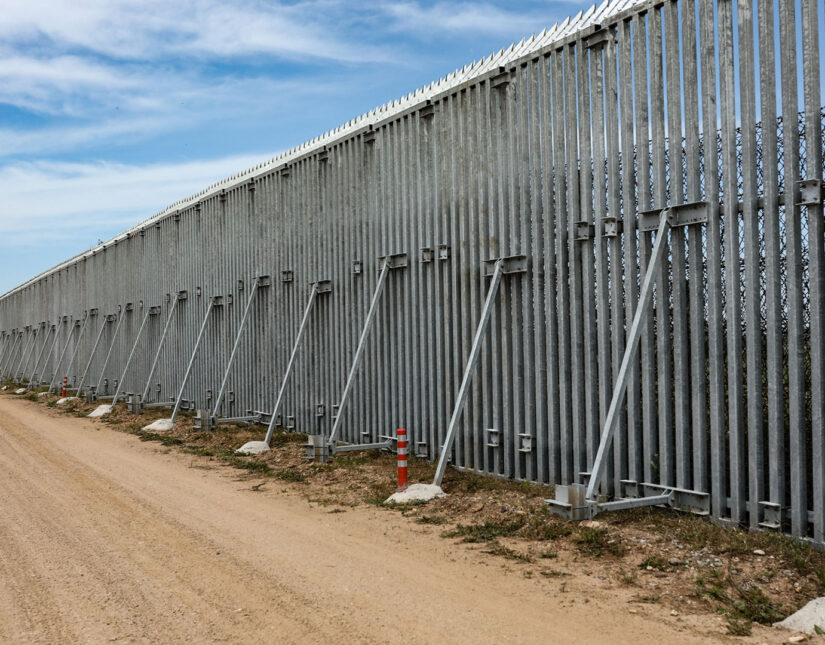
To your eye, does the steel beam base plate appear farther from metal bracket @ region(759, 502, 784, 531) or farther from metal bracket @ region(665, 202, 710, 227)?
metal bracket @ region(665, 202, 710, 227)

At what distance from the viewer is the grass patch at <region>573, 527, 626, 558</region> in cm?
755

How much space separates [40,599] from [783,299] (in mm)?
7751

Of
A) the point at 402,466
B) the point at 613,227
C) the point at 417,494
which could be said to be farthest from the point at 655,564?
the point at 402,466

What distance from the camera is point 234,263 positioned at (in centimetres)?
2109

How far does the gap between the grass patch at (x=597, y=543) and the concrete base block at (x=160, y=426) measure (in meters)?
14.3

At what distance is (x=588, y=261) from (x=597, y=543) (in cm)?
384

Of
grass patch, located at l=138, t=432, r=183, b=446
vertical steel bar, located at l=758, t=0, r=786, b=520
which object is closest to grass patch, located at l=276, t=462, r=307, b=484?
grass patch, located at l=138, t=432, r=183, b=446

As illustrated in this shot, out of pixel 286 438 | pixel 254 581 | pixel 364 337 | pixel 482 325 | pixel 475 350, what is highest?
pixel 482 325

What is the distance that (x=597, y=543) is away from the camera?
7777 mm

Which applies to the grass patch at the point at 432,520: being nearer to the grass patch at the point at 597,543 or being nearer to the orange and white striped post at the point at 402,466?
the orange and white striped post at the point at 402,466

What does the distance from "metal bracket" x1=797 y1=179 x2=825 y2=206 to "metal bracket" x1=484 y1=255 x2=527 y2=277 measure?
4.20 meters

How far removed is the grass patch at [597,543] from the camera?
24.8ft

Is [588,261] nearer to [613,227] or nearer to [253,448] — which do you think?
[613,227]

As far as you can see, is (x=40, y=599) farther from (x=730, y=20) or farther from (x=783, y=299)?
(x=730, y=20)
